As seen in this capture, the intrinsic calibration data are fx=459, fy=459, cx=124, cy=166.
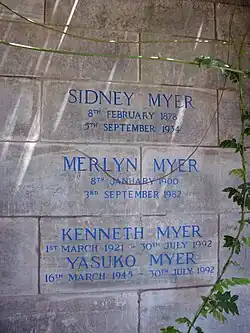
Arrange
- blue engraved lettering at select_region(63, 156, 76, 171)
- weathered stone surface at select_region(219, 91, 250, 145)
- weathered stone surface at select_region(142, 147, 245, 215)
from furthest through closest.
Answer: weathered stone surface at select_region(219, 91, 250, 145) < weathered stone surface at select_region(142, 147, 245, 215) < blue engraved lettering at select_region(63, 156, 76, 171)

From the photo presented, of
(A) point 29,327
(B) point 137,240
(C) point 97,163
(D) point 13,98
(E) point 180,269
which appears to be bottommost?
(A) point 29,327

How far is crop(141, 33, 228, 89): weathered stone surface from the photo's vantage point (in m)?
3.37

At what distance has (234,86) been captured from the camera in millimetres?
3510

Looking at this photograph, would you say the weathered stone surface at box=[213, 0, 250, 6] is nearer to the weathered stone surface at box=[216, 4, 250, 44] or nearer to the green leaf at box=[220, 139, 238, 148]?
the weathered stone surface at box=[216, 4, 250, 44]

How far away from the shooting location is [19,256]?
3105mm

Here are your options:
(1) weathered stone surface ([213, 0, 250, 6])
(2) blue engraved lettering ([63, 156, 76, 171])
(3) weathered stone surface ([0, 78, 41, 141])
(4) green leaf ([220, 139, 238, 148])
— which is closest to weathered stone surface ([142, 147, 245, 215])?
(4) green leaf ([220, 139, 238, 148])

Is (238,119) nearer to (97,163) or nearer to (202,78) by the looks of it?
(202,78)

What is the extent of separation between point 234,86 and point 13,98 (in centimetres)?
165

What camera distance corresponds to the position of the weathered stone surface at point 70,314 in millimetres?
3096

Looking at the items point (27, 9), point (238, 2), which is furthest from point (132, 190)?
point (238, 2)

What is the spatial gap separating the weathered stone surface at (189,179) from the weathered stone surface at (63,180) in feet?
Answer: 0.42

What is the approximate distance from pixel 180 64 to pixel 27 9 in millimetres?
1165

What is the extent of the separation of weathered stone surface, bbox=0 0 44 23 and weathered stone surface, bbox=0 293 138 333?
1929mm

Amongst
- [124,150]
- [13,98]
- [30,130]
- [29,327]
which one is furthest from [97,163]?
[29,327]
